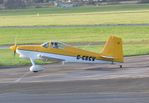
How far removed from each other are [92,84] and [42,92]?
3.14m

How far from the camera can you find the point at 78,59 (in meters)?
31.9

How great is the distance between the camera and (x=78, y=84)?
24938mm

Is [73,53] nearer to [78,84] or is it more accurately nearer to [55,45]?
[55,45]

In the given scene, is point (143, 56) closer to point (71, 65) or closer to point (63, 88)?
point (71, 65)

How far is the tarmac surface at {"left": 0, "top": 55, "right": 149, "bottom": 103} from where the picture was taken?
2033 cm

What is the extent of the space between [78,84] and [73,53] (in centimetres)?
701

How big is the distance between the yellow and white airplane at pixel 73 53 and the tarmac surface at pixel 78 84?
22.6 inches

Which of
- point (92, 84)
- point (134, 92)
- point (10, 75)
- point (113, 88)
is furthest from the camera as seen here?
point (10, 75)

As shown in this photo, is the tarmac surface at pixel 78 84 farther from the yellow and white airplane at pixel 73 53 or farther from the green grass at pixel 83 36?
the green grass at pixel 83 36

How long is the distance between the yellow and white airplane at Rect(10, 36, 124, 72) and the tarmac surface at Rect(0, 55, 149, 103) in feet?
1.88

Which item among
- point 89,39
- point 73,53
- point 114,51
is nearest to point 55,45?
point 73,53

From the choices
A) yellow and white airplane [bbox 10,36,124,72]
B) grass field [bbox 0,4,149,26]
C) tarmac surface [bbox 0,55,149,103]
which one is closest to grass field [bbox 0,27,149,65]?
yellow and white airplane [bbox 10,36,124,72]

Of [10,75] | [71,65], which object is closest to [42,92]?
[10,75]

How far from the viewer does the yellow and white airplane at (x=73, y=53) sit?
3166 cm
